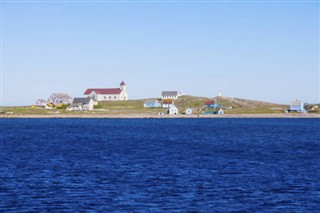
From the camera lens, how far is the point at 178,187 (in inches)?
1538

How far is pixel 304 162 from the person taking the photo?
55.5m

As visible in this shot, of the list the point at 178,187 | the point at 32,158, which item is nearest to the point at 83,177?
the point at 178,187

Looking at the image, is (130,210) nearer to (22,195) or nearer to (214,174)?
(22,195)

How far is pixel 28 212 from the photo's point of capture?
31.5 meters

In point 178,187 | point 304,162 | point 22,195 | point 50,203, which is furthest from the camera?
point 304,162

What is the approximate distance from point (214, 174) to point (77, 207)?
677 inches

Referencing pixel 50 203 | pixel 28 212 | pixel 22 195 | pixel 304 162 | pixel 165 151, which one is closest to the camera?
pixel 28 212

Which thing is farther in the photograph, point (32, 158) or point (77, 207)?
point (32, 158)

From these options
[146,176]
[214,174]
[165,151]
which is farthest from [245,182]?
[165,151]

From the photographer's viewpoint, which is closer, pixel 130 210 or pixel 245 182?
pixel 130 210

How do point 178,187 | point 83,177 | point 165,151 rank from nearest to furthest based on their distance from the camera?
point 178,187 → point 83,177 → point 165,151

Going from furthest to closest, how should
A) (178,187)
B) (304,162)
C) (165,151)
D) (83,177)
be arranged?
(165,151) < (304,162) < (83,177) < (178,187)

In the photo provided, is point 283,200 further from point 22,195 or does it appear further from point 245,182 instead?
point 22,195

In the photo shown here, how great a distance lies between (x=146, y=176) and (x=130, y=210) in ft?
42.2
